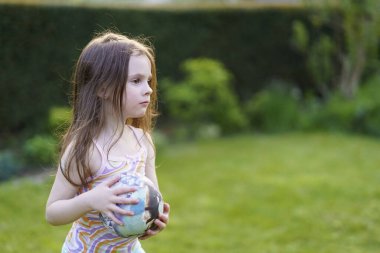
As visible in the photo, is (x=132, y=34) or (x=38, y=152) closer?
(x=38, y=152)

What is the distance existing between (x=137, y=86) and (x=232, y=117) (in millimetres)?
8683

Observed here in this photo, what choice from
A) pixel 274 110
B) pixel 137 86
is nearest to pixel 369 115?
pixel 274 110

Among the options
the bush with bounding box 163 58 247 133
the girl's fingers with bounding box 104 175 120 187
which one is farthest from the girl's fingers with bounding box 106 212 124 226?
the bush with bounding box 163 58 247 133

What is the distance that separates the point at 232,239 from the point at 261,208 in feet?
3.34

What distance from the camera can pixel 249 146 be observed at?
1012 centimetres

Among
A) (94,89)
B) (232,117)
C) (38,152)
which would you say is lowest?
(232,117)

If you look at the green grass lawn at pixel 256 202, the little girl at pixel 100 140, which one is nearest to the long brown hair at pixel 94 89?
the little girl at pixel 100 140

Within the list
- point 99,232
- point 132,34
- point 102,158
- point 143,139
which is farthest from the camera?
→ point 132,34

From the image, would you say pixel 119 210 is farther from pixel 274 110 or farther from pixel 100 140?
pixel 274 110

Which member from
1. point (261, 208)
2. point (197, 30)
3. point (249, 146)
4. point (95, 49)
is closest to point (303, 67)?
point (197, 30)

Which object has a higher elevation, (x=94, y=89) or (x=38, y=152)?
(x=94, y=89)

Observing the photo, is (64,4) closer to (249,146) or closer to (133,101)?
(249,146)

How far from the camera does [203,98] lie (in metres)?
11.0

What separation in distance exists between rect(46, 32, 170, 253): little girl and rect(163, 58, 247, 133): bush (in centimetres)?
793
